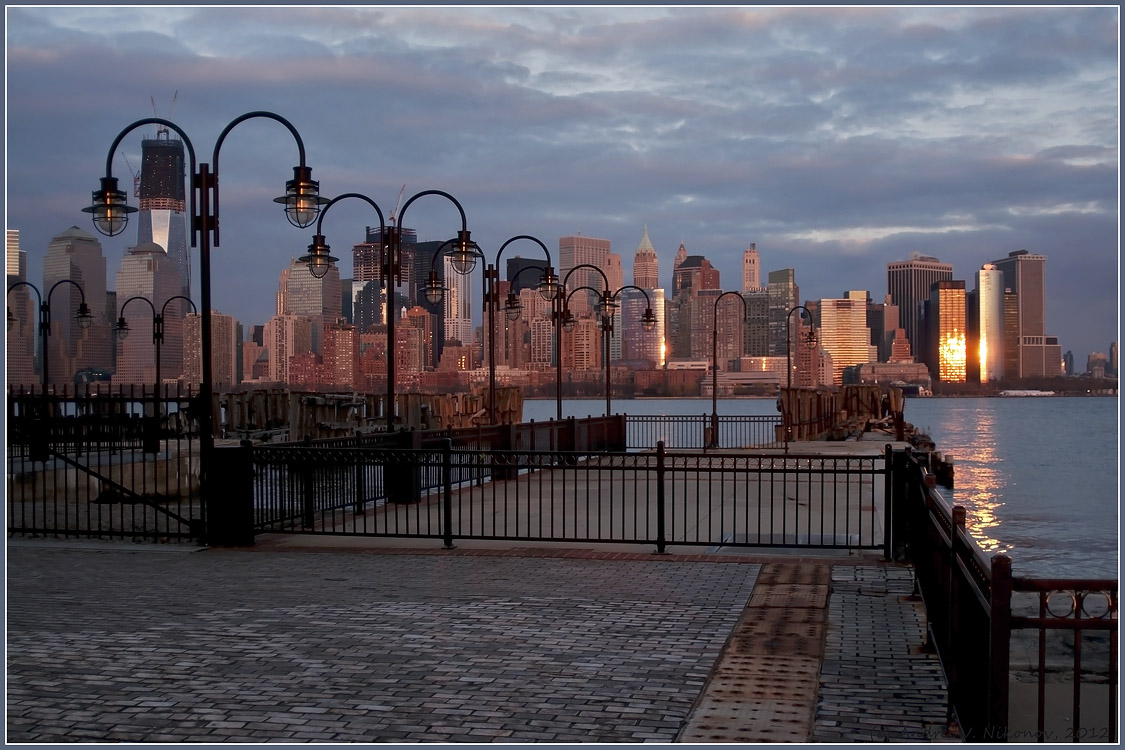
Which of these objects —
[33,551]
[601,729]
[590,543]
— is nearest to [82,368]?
[33,551]

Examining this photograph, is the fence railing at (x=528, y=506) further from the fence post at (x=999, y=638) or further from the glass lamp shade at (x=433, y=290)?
the fence post at (x=999, y=638)

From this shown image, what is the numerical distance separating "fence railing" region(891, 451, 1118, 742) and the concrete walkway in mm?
488

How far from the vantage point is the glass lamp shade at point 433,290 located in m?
24.0

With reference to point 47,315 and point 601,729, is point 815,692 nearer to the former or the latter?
point 601,729

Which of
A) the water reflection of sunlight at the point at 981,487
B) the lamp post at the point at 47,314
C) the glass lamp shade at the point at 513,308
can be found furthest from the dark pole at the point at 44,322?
the water reflection of sunlight at the point at 981,487

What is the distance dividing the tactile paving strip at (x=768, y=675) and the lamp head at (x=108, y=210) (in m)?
9.71

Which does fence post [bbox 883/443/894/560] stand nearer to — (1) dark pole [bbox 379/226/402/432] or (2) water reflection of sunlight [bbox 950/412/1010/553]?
(2) water reflection of sunlight [bbox 950/412/1010/553]

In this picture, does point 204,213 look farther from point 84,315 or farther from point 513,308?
point 84,315

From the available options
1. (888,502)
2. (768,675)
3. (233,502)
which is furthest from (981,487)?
(768,675)

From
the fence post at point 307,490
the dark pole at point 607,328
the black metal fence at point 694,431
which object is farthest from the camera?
the black metal fence at point 694,431

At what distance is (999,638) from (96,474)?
13018 millimetres

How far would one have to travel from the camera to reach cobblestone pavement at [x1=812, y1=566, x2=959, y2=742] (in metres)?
5.84

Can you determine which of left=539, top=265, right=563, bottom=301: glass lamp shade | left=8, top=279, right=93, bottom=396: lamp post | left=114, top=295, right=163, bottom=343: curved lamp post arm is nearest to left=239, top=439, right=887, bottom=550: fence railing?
left=539, top=265, right=563, bottom=301: glass lamp shade

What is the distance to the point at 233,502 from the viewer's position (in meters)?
13.6
